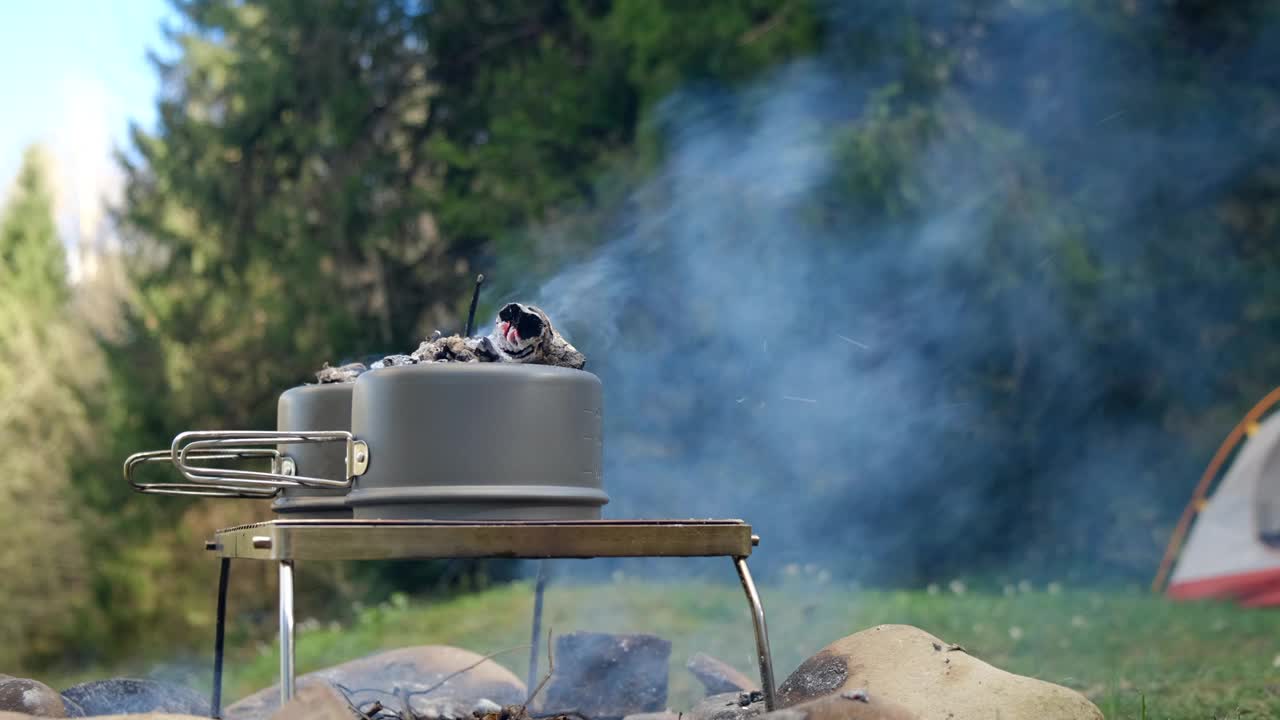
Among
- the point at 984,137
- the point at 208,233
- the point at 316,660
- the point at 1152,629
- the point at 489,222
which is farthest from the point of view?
the point at 208,233

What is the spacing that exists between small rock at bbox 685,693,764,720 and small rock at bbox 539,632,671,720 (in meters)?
0.50

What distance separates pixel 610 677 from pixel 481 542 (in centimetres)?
163

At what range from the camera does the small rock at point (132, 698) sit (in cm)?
306

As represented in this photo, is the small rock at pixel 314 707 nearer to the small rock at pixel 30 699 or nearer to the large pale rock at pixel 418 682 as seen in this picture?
the small rock at pixel 30 699

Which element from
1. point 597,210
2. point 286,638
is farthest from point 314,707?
point 597,210

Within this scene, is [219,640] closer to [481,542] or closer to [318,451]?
[318,451]

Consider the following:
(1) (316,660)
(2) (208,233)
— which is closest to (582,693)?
(1) (316,660)

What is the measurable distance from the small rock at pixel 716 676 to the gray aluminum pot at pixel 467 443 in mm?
1413

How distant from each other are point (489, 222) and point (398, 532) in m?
8.22

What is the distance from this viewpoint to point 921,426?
8977 millimetres

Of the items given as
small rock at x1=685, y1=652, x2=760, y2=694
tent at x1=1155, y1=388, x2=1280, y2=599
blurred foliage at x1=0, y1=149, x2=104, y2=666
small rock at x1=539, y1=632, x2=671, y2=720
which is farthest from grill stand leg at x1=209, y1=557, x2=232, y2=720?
blurred foliage at x1=0, y1=149, x2=104, y2=666

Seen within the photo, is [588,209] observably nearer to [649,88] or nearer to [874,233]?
[649,88]

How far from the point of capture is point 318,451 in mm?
2432

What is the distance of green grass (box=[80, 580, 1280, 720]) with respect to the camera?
4574mm
